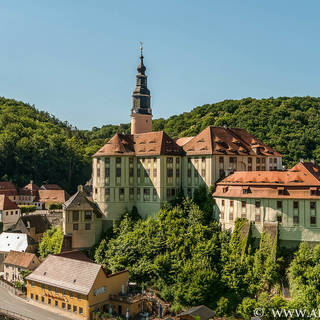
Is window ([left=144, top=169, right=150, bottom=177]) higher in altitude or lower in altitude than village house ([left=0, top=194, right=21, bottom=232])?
higher

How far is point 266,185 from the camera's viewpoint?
48.0 metres

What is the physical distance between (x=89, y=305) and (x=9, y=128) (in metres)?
88.9

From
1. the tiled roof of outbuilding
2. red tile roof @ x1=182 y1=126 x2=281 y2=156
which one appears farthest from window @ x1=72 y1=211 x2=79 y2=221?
red tile roof @ x1=182 y1=126 x2=281 y2=156

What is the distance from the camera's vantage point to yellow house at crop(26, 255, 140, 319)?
142ft

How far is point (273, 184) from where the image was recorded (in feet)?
156

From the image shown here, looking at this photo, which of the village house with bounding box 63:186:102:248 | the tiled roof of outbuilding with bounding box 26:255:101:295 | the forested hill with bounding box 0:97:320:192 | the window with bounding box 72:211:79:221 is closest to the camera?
the tiled roof of outbuilding with bounding box 26:255:101:295

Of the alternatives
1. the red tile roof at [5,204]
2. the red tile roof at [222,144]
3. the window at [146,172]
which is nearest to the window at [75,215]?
the window at [146,172]

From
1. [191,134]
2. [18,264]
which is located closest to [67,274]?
[18,264]

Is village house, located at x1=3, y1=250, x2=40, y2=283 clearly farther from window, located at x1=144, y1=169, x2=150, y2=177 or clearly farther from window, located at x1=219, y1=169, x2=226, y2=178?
window, located at x1=219, y1=169, x2=226, y2=178

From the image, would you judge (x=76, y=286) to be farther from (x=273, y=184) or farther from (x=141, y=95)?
(x=141, y=95)

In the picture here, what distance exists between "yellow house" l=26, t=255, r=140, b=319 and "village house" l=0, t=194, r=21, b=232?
85.6 feet

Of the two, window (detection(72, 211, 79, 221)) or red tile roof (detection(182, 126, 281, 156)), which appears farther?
red tile roof (detection(182, 126, 281, 156))

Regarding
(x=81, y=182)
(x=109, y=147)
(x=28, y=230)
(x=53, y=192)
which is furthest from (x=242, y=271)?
(x=81, y=182)

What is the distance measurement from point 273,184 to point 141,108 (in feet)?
98.5
